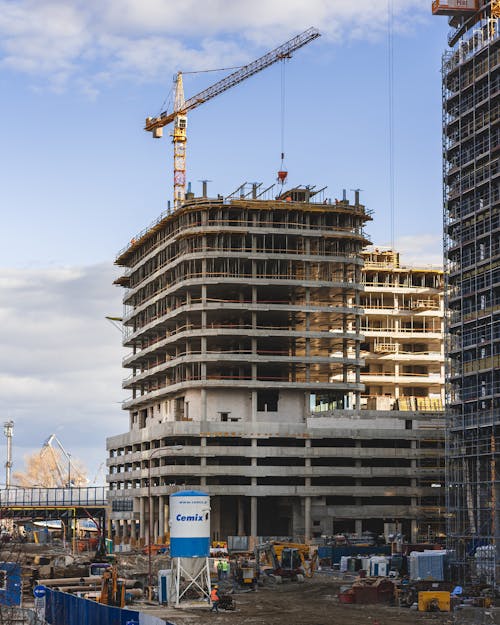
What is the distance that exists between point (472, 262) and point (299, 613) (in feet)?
189

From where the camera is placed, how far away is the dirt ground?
68163 mm

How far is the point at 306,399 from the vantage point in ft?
527

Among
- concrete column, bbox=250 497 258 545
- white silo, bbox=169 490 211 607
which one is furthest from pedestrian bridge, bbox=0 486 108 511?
white silo, bbox=169 490 211 607

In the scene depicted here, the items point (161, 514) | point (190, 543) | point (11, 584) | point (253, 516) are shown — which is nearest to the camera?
point (11, 584)

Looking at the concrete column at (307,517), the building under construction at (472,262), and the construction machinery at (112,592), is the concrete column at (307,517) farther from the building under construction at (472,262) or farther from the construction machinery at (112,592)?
the construction machinery at (112,592)

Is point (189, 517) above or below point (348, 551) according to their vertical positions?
above

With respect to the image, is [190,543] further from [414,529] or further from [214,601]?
[414,529]

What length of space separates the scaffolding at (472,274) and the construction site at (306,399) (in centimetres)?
25

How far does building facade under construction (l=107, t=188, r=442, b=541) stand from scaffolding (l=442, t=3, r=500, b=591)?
105 ft

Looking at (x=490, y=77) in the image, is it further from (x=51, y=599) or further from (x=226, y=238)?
(x=51, y=599)

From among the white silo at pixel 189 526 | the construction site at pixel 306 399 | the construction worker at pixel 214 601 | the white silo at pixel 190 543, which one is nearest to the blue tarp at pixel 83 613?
the white silo at pixel 190 543

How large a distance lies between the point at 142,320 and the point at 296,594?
103772 mm

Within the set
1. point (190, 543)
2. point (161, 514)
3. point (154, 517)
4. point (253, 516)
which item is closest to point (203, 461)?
point (253, 516)

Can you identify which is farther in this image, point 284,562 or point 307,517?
point 307,517
